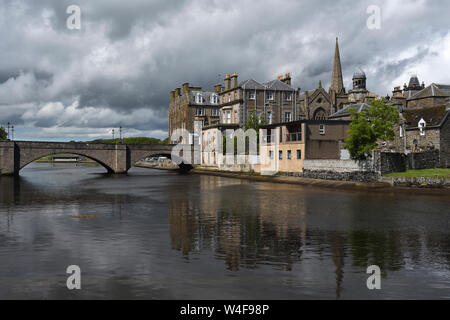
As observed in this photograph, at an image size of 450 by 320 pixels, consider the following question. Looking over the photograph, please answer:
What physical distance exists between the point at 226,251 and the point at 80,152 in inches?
3170

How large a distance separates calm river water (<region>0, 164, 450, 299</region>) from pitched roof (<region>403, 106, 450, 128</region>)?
41768mm

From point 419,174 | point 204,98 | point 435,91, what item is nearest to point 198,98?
point 204,98

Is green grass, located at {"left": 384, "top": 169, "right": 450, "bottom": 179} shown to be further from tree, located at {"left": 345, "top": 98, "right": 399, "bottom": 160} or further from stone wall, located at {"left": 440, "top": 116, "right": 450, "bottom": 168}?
stone wall, located at {"left": 440, "top": 116, "right": 450, "bottom": 168}

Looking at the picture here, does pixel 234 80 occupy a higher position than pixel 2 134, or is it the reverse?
pixel 234 80

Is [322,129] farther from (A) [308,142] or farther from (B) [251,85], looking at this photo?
(B) [251,85]

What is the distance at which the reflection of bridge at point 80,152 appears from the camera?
8256 centimetres

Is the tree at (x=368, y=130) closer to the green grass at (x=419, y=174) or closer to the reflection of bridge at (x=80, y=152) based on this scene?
the green grass at (x=419, y=174)

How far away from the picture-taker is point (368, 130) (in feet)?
172

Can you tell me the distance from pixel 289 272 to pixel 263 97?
8046cm

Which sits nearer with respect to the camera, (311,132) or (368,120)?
(368,120)

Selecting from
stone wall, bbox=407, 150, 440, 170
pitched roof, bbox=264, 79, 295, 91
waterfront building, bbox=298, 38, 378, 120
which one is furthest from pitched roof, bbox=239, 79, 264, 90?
stone wall, bbox=407, 150, 440, 170
